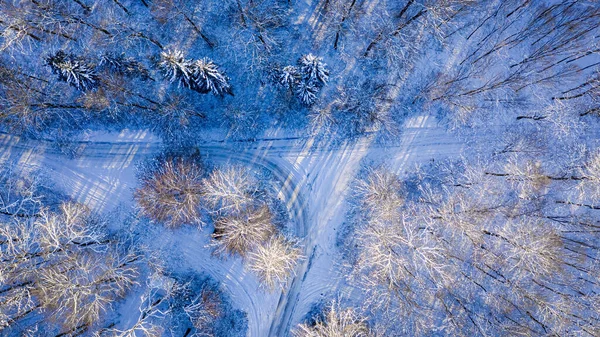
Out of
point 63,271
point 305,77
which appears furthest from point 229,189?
point 63,271

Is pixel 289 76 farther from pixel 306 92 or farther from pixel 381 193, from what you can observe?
pixel 381 193

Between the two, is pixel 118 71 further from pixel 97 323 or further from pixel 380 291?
pixel 380 291

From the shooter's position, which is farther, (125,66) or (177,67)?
(125,66)

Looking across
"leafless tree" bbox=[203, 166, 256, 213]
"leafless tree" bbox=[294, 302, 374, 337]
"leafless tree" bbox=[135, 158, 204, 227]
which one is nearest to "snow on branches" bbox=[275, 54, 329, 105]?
"leafless tree" bbox=[203, 166, 256, 213]

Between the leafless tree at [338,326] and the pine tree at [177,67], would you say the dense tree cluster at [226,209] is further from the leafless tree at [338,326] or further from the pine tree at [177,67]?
the pine tree at [177,67]

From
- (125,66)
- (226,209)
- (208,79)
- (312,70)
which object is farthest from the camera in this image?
(125,66)

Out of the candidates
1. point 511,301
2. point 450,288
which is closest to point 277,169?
point 450,288

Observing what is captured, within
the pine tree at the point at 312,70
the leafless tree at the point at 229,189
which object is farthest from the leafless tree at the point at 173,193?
the pine tree at the point at 312,70
